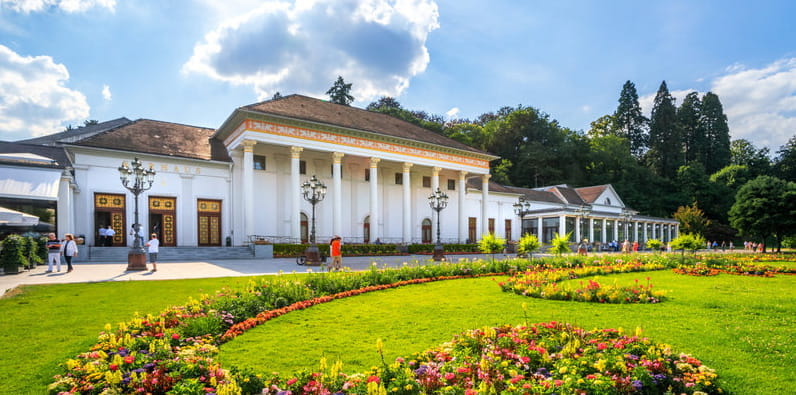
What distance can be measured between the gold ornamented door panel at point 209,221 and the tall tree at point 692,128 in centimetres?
7638

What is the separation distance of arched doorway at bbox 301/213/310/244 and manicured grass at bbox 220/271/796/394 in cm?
2134

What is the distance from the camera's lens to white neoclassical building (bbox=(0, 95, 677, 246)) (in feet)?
79.4

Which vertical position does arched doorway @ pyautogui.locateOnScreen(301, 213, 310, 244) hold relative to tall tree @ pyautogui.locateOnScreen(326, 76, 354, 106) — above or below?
below

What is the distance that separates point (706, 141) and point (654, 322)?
83.9 metres

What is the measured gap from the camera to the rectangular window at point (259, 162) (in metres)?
29.3

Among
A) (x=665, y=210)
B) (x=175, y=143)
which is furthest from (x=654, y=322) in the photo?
(x=665, y=210)

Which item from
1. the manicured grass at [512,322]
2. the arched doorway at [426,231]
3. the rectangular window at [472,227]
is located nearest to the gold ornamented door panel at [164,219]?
the arched doorway at [426,231]

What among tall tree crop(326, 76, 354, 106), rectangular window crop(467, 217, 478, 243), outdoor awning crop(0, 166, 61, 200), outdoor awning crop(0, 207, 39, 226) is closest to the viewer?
outdoor awning crop(0, 207, 39, 226)

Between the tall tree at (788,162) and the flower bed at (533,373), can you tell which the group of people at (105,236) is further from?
the tall tree at (788,162)

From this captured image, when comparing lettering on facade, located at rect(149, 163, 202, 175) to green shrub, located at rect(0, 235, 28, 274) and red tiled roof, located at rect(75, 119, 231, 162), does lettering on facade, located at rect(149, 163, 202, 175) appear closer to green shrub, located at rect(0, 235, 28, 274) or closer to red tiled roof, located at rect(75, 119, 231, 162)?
red tiled roof, located at rect(75, 119, 231, 162)

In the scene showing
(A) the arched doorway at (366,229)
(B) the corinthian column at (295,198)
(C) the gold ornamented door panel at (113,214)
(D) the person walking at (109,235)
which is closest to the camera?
(D) the person walking at (109,235)

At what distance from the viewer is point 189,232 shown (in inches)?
1067

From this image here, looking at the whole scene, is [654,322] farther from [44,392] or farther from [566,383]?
[44,392]

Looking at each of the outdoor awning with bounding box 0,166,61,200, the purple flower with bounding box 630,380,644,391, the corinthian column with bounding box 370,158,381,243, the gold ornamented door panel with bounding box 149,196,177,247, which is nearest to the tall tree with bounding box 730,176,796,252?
the corinthian column with bounding box 370,158,381,243
